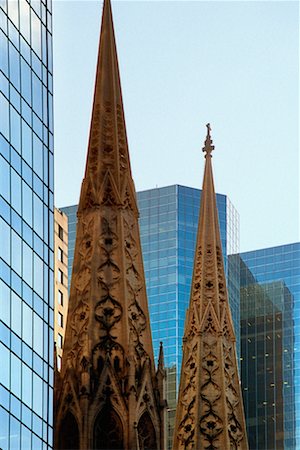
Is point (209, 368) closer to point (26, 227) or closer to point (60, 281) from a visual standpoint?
point (60, 281)

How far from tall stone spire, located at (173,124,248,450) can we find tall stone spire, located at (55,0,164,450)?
13.4m

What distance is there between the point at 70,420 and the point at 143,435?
3.45m

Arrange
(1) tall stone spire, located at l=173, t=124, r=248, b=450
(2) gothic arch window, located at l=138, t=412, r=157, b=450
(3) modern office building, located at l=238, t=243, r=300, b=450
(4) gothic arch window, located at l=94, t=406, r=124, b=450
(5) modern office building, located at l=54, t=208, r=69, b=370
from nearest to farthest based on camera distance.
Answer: (4) gothic arch window, located at l=94, t=406, r=124, b=450, (2) gothic arch window, located at l=138, t=412, r=157, b=450, (1) tall stone spire, located at l=173, t=124, r=248, b=450, (5) modern office building, located at l=54, t=208, r=69, b=370, (3) modern office building, located at l=238, t=243, r=300, b=450

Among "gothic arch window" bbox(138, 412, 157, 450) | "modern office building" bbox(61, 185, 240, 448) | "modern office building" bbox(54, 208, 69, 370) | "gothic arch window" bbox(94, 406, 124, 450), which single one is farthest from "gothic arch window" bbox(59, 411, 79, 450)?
"modern office building" bbox(61, 185, 240, 448)

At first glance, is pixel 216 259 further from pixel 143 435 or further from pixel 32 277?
pixel 32 277

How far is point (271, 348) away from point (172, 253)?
53.0 feet

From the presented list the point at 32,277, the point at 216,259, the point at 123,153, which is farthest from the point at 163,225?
the point at 32,277

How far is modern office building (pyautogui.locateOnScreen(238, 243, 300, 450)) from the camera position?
17238cm

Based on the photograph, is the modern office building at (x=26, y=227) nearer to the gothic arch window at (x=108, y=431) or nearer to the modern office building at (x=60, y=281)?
the gothic arch window at (x=108, y=431)

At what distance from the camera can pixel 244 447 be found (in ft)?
322

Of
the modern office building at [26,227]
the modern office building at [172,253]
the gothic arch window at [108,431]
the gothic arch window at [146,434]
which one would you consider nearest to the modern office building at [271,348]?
the modern office building at [172,253]

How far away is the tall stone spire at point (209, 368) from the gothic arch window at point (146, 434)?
41.7ft

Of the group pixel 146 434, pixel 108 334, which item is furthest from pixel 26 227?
pixel 146 434

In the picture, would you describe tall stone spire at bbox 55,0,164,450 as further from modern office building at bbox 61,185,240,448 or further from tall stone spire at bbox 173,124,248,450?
modern office building at bbox 61,185,240,448
